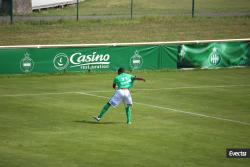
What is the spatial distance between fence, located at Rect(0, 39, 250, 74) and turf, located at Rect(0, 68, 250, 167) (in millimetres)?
618

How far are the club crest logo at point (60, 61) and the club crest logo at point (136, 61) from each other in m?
3.87

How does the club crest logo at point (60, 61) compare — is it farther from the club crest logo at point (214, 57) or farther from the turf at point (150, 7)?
the turf at point (150, 7)

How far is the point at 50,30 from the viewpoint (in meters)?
54.6

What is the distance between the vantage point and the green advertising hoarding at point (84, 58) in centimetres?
4012

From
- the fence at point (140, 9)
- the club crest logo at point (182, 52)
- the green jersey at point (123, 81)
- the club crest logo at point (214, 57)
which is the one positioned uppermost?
the fence at point (140, 9)

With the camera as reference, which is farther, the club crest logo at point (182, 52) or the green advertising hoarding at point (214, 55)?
the green advertising hoarding at point (214, 55)

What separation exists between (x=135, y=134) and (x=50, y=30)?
29831mm

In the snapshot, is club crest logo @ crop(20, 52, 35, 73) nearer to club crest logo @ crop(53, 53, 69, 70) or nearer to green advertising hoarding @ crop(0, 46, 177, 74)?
green advertising hoarding @ crop(0, 46, 177, 74)

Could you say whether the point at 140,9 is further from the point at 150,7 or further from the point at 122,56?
the point at 122,56

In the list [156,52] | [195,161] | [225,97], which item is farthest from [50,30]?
[195,161]

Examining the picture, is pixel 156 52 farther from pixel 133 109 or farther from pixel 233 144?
pixel 233 144

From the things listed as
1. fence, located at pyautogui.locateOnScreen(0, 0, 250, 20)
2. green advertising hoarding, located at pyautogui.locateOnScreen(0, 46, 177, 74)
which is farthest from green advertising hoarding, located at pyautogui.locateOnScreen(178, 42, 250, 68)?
fence, located at pyautogui.locateOnScreen(0, 0, 250, 20)

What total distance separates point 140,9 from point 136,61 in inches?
968

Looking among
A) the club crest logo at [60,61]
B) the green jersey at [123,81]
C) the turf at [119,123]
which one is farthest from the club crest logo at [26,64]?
the green jersey at [123,81]
